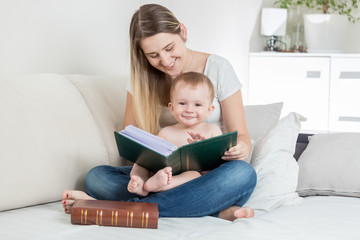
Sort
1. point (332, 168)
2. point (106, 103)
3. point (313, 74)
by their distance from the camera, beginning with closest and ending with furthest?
point (332, 168)
point (106, 103)
point (313, 74)

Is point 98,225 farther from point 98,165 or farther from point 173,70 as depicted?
Result: point 173,70

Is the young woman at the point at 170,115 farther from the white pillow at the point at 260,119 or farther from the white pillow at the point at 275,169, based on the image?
the white pillow at the point at 260,119

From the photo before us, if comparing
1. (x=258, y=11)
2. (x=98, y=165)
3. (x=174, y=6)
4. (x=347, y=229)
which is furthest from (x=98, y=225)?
(x=258, y=11)

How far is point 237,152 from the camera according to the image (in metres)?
1.35

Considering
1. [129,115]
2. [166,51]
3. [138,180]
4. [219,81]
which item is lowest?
[138,180]

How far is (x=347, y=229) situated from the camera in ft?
3.84

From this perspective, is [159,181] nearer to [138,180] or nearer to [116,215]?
[138,180]

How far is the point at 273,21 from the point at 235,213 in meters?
2.82

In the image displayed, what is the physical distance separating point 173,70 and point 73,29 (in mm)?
650

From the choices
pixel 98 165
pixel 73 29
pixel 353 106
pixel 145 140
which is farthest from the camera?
pixel 353 106

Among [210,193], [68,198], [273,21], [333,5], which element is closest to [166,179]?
[210,193]

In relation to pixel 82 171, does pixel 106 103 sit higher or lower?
higher

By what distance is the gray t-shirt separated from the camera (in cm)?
160

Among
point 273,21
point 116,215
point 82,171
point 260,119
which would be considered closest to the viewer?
point 116,215
